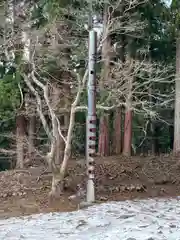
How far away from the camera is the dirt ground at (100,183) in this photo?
337 inches

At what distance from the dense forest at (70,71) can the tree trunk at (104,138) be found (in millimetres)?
34

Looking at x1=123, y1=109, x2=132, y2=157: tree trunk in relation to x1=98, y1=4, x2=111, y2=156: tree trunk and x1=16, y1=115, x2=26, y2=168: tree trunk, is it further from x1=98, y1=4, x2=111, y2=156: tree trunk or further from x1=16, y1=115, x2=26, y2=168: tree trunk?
x1=16, y1=115, x2=26, y2=168: tree trunk

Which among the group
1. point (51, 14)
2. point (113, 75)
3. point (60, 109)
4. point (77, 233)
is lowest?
point (77, 233)

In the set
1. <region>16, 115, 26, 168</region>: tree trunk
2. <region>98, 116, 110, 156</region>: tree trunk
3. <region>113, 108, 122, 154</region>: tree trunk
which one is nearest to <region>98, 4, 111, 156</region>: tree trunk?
<region>98, 116, 110, 156</region>: tree trunk

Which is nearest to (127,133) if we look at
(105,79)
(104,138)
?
(104,138)

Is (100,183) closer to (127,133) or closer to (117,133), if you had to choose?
(127,133)

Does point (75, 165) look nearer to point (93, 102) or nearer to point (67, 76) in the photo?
point (67, 76)

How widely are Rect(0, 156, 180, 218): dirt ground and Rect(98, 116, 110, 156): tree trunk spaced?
51 cm

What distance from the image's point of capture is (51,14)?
10320 mm

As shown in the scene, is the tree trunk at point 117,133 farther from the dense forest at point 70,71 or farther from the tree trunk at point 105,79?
the tree trunk at point 105,79

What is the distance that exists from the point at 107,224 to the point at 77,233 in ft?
1.79

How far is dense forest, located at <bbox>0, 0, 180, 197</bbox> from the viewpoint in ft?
29.9

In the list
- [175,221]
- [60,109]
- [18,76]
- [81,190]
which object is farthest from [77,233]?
[18,76]

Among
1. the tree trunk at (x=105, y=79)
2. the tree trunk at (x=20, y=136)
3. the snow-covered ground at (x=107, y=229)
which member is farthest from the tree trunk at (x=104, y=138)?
the snow-covered ground at (x=107, y=229)
